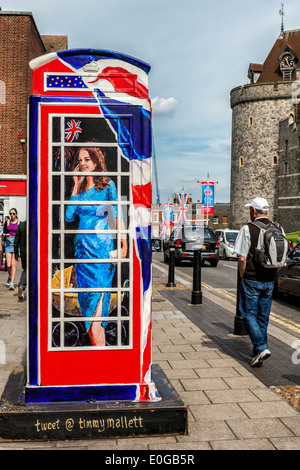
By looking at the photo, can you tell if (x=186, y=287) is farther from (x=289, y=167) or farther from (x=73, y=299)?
(x=289, y=167)

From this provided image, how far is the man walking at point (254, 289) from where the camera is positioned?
18.9 ft

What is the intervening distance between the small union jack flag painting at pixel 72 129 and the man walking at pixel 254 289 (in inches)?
100

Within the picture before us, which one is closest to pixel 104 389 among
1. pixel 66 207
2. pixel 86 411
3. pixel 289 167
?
pixel 86 411

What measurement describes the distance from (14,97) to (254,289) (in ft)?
78.9

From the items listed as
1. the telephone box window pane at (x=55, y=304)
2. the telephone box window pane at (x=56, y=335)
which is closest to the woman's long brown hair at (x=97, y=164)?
the telephone box window pane at (x=55, y=304)

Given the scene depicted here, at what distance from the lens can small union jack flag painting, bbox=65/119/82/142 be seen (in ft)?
12.6

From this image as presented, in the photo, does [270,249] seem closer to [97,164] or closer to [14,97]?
[97,164]

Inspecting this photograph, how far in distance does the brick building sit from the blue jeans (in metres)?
22.3

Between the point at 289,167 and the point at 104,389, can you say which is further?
the point at 289,167

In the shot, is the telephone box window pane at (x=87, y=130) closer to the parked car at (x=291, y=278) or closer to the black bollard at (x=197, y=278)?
Answer: the black bollard at (x=197, y=278)

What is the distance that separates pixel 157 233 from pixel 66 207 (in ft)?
216

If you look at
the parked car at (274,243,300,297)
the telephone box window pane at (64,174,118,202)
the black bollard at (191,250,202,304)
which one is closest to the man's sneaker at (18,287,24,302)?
the black bollard at (191,250,202,304)

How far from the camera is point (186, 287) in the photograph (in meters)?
14.1
